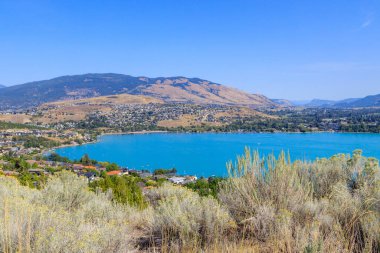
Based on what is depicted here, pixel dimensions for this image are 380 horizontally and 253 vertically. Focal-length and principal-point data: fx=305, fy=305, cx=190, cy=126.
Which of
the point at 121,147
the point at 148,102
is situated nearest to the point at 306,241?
the point at 121,147

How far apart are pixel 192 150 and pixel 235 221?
70.3 metres

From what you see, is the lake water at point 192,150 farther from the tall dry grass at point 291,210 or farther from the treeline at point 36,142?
the tall dry grass at point 291,210

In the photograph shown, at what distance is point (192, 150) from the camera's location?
73.9 metres

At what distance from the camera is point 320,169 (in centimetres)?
562

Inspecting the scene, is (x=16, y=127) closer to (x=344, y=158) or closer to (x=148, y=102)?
(x=148, y=102)

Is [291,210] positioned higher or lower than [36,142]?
higher

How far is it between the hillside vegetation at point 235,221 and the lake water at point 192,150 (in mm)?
45335

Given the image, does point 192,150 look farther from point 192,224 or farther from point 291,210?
point 192,224

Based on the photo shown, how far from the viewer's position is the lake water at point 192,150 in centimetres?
5775

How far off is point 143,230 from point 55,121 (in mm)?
126179

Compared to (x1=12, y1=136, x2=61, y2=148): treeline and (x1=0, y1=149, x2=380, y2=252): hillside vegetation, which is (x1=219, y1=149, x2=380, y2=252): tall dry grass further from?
(x1=12, y1=136, x2=61, y2=148): treeline

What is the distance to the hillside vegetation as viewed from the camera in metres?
2.55

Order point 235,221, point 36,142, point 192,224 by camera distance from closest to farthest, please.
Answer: point 192,224, point 235,221, point 36,142

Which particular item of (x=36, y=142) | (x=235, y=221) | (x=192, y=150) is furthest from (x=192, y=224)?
(x=36, y=142)
